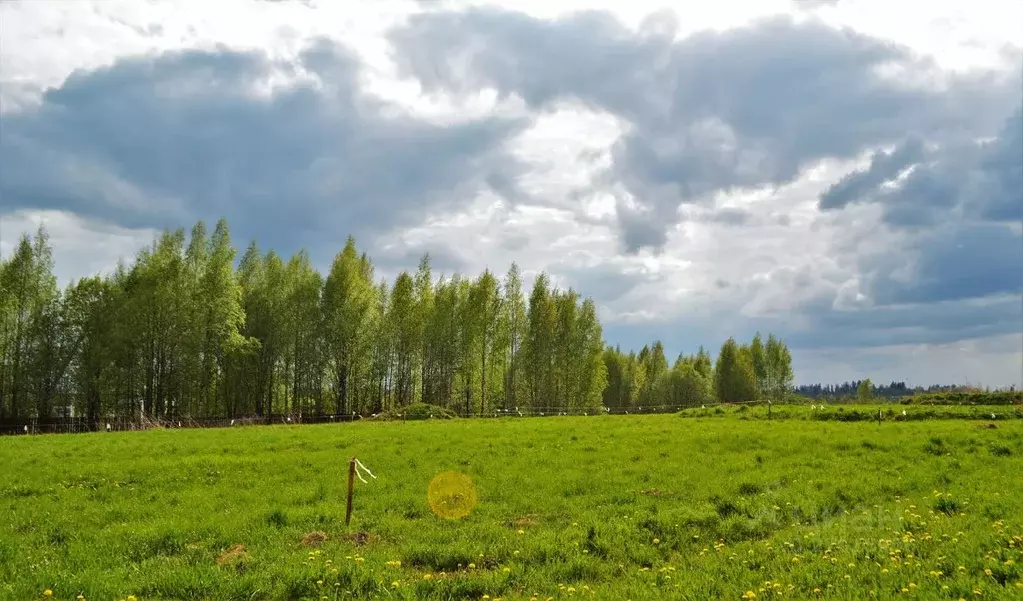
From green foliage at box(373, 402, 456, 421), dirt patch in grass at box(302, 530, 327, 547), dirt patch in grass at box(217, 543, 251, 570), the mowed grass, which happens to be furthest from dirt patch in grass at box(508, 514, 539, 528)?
green foliage at box(373, 402, 456, 421)

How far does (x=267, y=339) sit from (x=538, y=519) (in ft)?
208

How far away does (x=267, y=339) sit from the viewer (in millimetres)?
72438

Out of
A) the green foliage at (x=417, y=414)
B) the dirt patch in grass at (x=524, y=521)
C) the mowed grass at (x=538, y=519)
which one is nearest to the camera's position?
the mowed grass at (x=538, y=519)

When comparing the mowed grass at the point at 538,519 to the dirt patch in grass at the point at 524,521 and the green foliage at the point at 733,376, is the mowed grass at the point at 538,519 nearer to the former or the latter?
the dirt patch in grass at the point at 524,521

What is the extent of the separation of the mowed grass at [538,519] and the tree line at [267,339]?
112ft

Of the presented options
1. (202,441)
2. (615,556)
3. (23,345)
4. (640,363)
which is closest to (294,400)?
(23,345)

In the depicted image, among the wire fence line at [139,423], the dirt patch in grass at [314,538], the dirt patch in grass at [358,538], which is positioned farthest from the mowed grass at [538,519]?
the wire fence line at [139,423]

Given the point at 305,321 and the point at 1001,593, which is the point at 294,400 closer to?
the point at 305,321

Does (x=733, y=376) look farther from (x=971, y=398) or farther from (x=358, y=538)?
(x=358, y=538)

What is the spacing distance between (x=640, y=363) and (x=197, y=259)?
10509cm

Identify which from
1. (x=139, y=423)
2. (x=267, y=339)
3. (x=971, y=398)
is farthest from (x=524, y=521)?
(x=267, y=339)

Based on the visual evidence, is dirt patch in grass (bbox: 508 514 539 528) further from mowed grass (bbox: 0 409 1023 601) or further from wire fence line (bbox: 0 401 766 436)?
wire fence line (bbox: 0 401 766 436)

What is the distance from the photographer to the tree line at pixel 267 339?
62.3 m

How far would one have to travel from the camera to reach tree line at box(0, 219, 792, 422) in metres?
62.3
